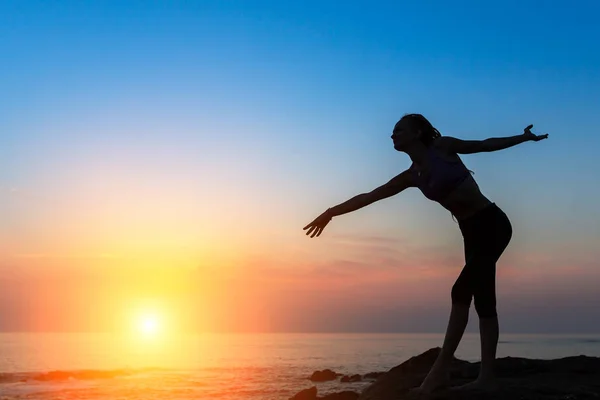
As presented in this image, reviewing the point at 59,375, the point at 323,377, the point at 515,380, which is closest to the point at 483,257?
the point at 515,380

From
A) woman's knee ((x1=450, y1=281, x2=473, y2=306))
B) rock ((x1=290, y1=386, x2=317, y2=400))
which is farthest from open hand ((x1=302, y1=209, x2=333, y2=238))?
rock ((x1=290, y1=386, x2=317, y2=400))

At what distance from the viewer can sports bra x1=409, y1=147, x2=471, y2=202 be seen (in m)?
6.68

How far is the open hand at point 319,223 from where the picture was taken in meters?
7.34

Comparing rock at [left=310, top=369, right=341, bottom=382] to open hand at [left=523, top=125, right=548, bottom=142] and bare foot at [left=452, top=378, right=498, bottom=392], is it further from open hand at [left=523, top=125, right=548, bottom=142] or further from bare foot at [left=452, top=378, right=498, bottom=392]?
open hand at [left=523, top=125, right=548, bottom=142]

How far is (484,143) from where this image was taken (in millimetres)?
6574

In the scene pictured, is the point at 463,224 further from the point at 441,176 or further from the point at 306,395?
the point at 306,395

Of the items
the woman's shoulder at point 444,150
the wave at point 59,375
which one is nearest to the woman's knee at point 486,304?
the woman's shoulder at point 444,150

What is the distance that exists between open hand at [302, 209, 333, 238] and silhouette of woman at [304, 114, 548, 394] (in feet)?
3.63

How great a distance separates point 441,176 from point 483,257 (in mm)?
940

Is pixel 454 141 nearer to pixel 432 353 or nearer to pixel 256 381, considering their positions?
pixel 432 353

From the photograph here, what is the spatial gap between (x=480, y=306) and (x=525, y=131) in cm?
181

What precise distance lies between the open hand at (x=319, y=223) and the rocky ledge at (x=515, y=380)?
195cm

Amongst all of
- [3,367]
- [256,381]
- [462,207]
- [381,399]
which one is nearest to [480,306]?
[462,207]

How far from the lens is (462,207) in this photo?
22.3ft
